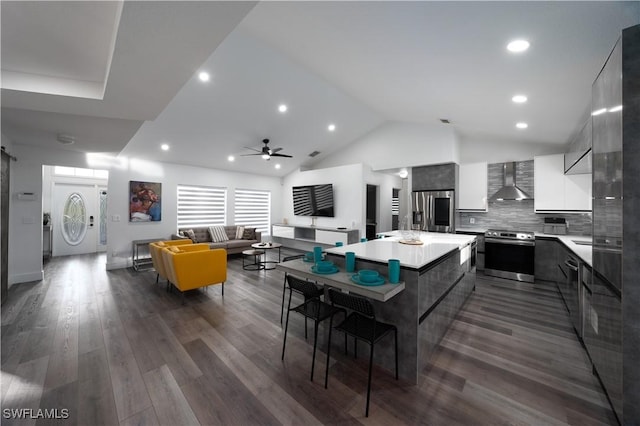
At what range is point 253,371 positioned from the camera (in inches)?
84.4

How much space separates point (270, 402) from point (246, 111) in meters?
4.73

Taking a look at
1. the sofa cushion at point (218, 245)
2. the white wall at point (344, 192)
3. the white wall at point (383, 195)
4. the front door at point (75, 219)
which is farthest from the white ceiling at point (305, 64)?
the front door at point (75, 219)

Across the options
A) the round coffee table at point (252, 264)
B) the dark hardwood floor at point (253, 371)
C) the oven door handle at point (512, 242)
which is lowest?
the dark hardwood floor at point (253, 371)

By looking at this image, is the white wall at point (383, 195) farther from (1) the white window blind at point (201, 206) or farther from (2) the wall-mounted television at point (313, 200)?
(1) the white window blind at point (201, 206)

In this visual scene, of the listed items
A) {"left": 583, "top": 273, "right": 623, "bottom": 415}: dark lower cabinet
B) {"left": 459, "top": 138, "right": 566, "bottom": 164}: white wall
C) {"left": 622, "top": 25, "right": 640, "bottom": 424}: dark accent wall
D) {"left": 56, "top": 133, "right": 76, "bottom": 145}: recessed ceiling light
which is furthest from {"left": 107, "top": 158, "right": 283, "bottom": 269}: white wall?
{"left": 622, "top": 25, "right": 640, "bottom": 424}: dark accent wall

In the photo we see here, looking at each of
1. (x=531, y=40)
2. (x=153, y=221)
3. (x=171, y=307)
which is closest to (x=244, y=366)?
(x=171, y=307)

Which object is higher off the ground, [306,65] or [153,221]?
[306,65]

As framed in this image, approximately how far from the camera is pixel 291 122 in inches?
221

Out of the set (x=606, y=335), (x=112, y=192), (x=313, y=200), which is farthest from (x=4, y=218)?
(x=606, y=335)

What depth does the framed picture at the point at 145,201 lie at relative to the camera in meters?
6.04

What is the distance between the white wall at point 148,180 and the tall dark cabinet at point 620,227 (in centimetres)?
771

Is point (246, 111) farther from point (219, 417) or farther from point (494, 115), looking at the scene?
point (219, 417)

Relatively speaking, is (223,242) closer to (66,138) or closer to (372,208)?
(66,138)

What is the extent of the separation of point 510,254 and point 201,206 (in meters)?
7.67
